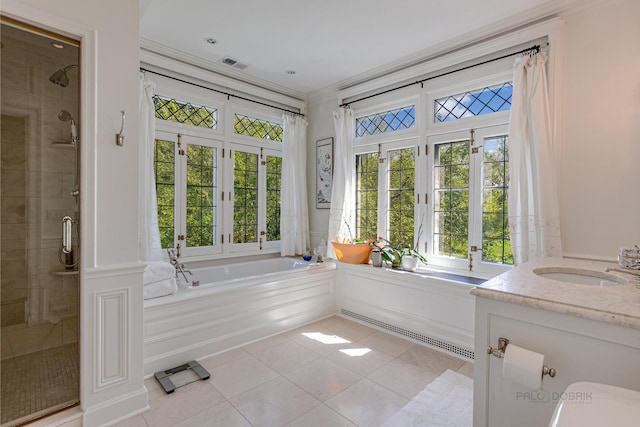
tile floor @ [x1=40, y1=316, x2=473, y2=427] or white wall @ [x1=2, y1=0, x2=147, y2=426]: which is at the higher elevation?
white wall @ [x1=2, y1=0, x2=147, y2=426]

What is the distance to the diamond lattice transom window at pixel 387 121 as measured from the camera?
11.0 feet

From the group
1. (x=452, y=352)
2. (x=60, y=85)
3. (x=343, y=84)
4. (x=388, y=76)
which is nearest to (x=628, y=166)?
(x=452, y=352)

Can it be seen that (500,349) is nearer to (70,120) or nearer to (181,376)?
(181,376)

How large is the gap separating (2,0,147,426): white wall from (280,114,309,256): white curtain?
225 cm

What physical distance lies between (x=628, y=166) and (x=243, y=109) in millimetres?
3500

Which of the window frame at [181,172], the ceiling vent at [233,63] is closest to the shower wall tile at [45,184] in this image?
the window frame at [181,172]

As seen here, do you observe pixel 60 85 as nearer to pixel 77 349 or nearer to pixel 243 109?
pixel 77 349

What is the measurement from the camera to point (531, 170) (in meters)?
2.37

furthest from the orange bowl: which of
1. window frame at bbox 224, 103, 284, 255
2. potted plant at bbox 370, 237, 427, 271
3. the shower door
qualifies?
the shower door

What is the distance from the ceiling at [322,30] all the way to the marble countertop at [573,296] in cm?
205

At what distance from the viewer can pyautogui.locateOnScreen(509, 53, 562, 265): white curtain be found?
2.26 m

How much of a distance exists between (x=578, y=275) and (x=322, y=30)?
8.25 ft

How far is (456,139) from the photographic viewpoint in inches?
116

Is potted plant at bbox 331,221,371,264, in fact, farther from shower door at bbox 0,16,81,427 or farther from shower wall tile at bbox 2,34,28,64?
shower wall tile at bbox 2,34,28,64
